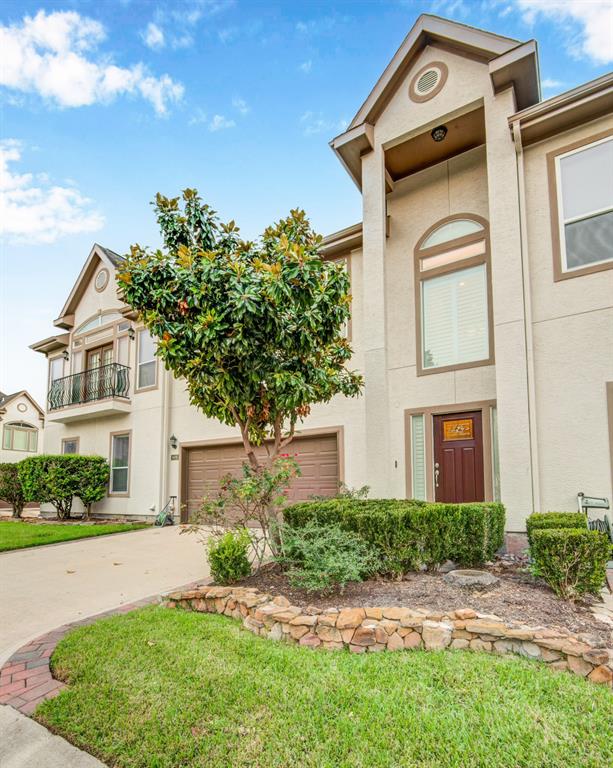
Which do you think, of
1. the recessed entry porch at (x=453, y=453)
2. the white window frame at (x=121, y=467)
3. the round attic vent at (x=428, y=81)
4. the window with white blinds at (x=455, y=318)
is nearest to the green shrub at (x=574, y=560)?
the recessed entry porch at (x=453, y=453)

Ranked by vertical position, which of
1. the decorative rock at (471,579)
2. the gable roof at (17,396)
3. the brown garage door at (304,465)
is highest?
the gable roof at (17,396)

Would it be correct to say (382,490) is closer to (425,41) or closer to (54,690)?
(54,690)

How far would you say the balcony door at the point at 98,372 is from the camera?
1468 centimetres

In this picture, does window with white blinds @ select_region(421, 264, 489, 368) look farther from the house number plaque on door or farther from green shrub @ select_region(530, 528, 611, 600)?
green shrub @ select_region(530, 528, 611, 600)

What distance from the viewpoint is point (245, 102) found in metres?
11.7

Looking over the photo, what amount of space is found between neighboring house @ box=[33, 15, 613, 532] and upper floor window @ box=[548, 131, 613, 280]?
19 millimetres

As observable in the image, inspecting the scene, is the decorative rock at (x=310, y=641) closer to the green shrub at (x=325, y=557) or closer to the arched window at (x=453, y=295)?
the green shrub at (x=325, y=557)

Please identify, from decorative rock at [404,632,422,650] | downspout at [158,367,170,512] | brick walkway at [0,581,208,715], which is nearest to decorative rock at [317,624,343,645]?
decorative rock at [404,632,422,650]

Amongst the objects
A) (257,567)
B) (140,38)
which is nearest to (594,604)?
(257,567)

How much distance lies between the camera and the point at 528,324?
752 centimetres

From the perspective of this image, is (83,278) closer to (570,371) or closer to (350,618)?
(570,371)

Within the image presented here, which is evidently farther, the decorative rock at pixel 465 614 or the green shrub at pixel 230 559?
the green shrub at pixel 230 559

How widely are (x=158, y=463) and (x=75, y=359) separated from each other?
579 centimetres

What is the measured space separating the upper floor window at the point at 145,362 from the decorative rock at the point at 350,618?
11020 mm
